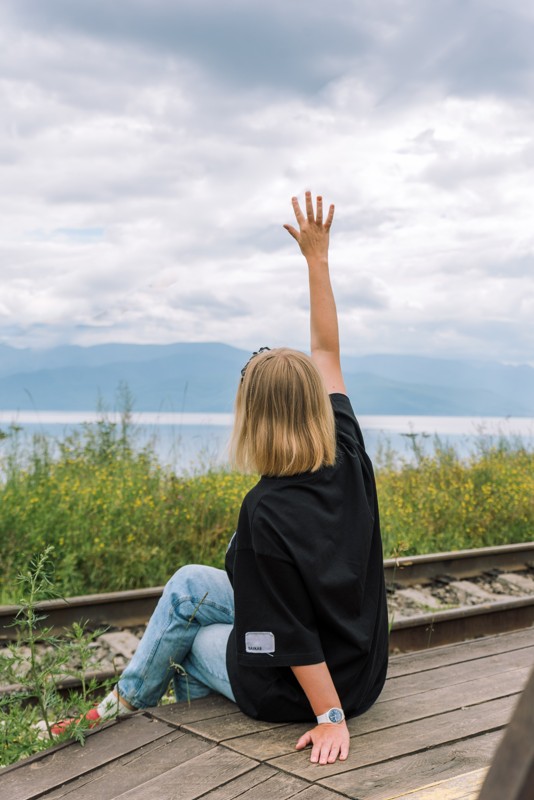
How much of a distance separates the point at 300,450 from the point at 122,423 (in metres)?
7.19

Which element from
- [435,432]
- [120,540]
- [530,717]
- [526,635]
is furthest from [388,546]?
[530,717]

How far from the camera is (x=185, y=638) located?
319 cm

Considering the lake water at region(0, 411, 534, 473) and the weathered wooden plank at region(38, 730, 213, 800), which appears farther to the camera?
the lake water at region(0, 411, 534, 473)

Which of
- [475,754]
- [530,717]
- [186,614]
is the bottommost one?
[475,754]

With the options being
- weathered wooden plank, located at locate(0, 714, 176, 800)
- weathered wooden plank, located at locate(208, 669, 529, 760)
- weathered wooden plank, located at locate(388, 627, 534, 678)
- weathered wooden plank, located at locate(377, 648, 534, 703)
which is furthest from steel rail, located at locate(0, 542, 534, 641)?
weathered wooden plank, located at locate(0, 714, 176, 800)

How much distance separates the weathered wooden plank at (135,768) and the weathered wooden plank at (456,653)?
1.10m

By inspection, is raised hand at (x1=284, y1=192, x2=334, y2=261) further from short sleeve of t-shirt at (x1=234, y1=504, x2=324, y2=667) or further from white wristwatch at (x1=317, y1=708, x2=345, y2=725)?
white wristwatch at (x1=317, y1=708, x2=345, y2=725)

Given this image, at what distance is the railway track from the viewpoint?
542cm

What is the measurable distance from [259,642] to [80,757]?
Result: 0.68 meters

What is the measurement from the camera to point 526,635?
177 inches

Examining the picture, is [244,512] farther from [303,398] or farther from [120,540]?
[120,540]

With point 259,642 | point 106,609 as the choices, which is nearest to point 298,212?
point 259,642

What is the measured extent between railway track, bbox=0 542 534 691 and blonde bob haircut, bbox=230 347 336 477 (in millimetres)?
1896

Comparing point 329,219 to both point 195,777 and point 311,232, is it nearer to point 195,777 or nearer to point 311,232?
point 311,232
